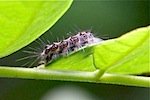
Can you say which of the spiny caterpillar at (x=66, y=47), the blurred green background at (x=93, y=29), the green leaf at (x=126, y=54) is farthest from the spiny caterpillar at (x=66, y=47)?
the blurred green background at (x=93, y=29)

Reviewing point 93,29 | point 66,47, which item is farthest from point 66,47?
point 93,29

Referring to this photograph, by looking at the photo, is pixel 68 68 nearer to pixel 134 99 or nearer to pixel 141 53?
pixel 141 53

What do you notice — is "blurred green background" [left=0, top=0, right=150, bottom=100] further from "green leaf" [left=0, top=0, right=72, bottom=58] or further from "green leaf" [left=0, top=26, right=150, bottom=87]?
"green leaf" [left=0, top=0, right=72, bottom=58]

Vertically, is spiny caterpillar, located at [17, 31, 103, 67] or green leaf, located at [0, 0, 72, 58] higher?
green leaf, located at [0, 0, 72, 58]

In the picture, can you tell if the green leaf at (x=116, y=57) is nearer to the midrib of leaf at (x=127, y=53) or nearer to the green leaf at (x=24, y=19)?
the midrib of leaf at (x=127, y=53)

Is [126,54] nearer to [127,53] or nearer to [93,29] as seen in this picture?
[127,53]

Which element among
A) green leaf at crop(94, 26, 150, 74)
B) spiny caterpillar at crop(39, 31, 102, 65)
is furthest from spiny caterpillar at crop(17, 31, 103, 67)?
green leaf at crop(94, 26, 150, 74)
